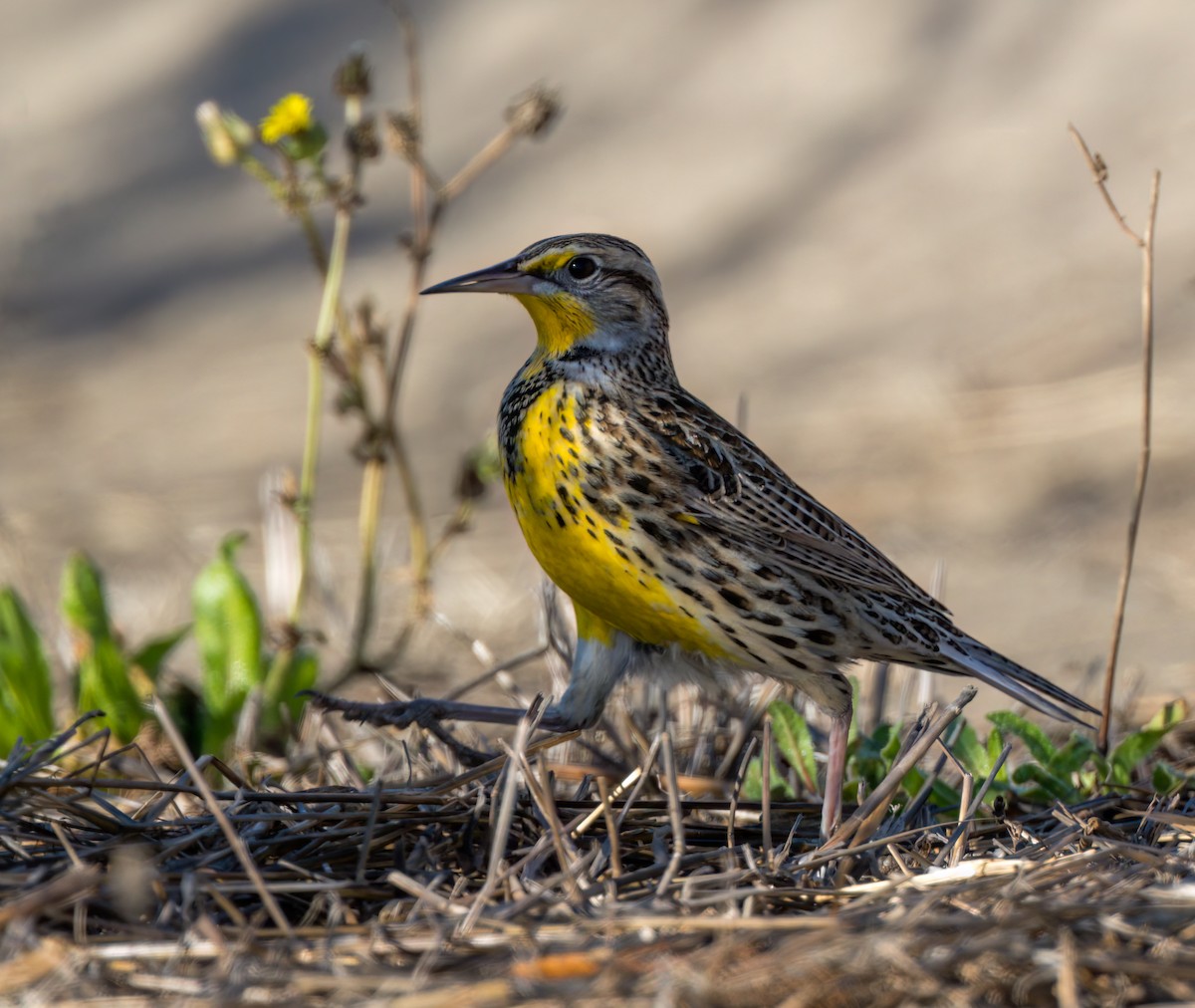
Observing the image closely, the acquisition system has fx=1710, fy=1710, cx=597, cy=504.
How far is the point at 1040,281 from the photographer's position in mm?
8789

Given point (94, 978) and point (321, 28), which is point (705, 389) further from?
point (94, 978)

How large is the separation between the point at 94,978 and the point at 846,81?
8998mm

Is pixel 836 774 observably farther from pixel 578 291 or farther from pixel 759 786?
pixel 578 291

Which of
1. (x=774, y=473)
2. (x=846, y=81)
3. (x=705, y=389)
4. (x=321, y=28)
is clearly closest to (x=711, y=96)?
(x=846, y=81)

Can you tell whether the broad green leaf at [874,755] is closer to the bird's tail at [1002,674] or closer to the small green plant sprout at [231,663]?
the bird's tail at [1002,674]

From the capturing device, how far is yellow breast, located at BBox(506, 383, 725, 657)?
3334 mm

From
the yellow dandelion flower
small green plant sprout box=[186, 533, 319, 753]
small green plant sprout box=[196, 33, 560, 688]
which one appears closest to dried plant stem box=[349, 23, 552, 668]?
small green plant sprout box=[196, 33, 560, 688]

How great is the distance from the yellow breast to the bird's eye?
377mm

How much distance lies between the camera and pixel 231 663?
4.45 metres

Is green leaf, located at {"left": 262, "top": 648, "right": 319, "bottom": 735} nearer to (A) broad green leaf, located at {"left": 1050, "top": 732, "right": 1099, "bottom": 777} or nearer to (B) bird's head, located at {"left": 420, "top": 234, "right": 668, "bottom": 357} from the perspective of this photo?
(B) bird's head, located at {"left": 420, "top": 234, "right": 668, "bottom": 357}

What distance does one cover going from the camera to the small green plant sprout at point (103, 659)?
14.1 feet

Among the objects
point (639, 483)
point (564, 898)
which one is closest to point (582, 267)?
point (639, 483)

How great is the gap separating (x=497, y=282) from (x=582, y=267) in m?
0.22

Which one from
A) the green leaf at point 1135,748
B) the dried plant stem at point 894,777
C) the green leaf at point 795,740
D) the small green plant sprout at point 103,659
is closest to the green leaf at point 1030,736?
the green leaf at point 1135,748
